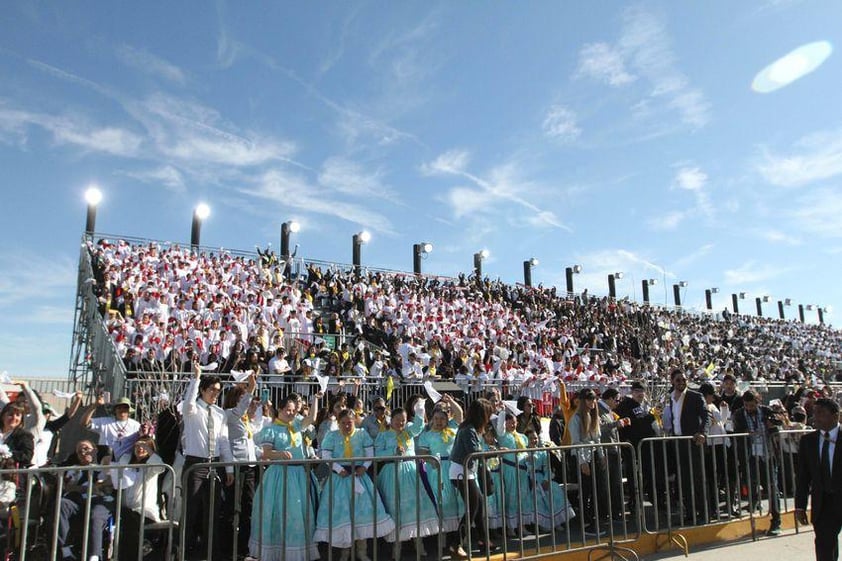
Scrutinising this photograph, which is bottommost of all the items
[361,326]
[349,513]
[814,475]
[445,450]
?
[349,513]

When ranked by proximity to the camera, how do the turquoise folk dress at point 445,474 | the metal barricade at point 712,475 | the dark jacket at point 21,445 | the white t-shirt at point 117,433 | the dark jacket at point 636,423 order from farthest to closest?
the dark jacket at point 636,423, the white t-shirt at point 117,433, the metal barricade at point 712,475, the turquoise folk dress at point 445,474, the dark jacket at point 21,445

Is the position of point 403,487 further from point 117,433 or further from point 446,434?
point 117,433

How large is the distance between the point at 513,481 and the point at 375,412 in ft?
6.03

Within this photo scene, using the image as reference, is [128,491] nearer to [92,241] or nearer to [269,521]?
[269,521]

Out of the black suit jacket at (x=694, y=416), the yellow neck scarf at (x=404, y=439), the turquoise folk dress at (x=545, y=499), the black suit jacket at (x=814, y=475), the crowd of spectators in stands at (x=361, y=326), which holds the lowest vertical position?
the turquoise folk dress at (x=545, y=499)

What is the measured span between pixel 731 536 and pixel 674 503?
144 centimetres

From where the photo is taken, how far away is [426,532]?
6.66 meters

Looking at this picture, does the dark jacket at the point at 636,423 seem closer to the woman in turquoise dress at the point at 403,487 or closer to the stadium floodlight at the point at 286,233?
the woman in turquoise dress at the point at 403,487

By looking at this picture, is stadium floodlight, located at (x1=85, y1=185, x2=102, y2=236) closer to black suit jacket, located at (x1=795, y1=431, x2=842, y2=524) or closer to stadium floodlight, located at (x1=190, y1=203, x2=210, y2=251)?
stadium floodlight, located at (x1=190, y1=203, x2=210, y2=251)

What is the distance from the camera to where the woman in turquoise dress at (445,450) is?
6.88 meters

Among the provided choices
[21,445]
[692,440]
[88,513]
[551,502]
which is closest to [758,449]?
[692,440]

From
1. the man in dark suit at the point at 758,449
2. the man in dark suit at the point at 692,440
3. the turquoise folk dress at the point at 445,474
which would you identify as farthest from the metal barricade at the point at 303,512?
the man in dark suit at the point at 758,449

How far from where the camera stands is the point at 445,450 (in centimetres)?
749

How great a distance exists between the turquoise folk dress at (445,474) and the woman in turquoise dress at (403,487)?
13 centimetres
